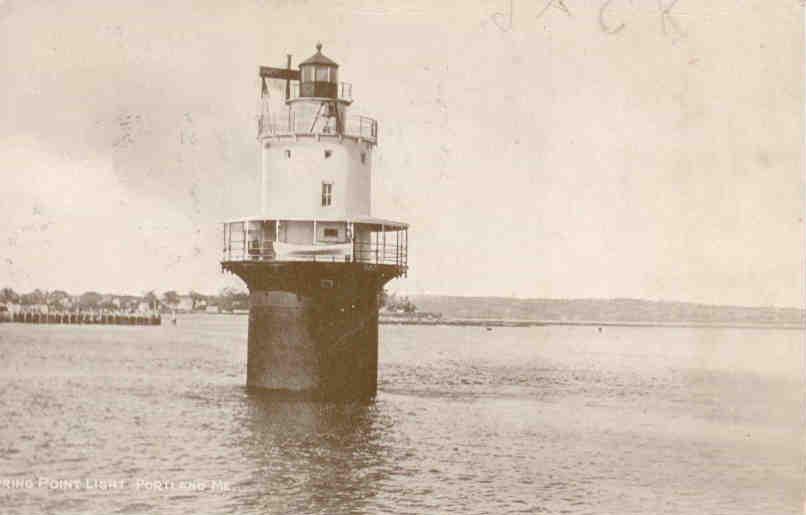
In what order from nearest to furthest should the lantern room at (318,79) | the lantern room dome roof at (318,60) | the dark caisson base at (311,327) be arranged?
the dark caisson base at (311,327) → the lantern room dome roof at (318,60) → the lantern room at (318,79)

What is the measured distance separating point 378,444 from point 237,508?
7.28 metres

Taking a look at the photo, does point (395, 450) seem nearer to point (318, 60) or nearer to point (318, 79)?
point (318, 79)

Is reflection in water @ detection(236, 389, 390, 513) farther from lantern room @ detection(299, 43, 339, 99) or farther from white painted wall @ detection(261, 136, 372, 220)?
lantern room @ detection(299, 43, 339, 99)

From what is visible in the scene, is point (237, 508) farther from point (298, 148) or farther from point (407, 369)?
point (407, 369)

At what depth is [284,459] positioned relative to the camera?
26.7 metres

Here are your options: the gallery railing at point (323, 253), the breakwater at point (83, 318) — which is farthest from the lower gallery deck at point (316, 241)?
the breakwater at point (83, 318)

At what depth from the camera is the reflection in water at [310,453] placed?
23000 millimetres

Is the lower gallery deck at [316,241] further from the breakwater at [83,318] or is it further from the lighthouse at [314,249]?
the breakwater at [83,318]

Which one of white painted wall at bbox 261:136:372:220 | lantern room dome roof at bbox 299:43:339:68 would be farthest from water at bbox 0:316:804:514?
lantern room dome roof at bbox 299:43:339:68

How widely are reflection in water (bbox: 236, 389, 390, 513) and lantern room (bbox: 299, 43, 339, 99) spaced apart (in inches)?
352

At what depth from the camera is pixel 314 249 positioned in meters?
32.7

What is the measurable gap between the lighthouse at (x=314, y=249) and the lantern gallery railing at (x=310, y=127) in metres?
0.03

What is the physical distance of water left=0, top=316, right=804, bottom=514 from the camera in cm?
2358

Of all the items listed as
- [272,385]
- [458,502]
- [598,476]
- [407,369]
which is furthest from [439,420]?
[407,369]
